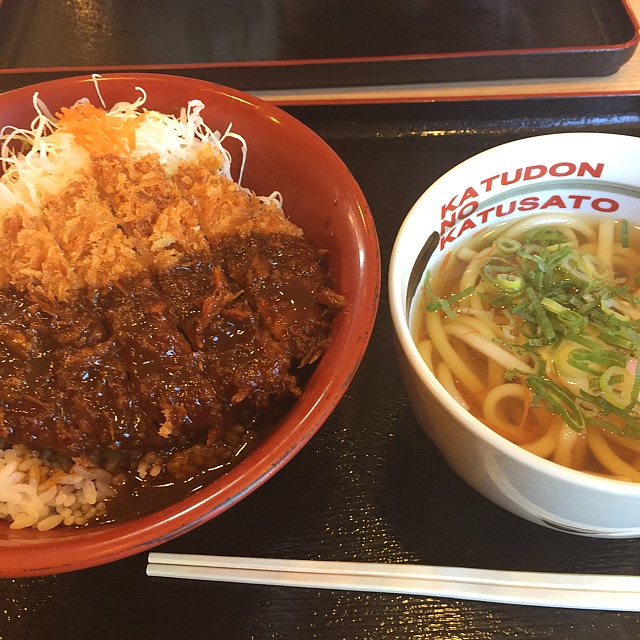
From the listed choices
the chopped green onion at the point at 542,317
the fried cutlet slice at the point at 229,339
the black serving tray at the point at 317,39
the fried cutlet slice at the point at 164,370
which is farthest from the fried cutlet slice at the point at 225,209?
the black serving tray at the point at 317,39

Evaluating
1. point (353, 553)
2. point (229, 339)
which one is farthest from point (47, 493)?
point (353, 553)

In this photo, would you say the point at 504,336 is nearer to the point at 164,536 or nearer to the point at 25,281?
the point at 164,536

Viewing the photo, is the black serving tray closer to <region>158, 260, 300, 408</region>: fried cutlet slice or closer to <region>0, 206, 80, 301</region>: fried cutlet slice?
<region>0, 206, 80, 301</region>: fried cutlet slice

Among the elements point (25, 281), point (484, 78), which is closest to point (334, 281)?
point (25, 281)

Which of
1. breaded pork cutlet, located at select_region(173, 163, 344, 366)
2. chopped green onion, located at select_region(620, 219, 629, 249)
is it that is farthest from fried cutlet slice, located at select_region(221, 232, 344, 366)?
chopped green onion, located at select_region(620, 219, 629, 249)

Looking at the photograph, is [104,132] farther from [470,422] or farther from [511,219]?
[470,422]

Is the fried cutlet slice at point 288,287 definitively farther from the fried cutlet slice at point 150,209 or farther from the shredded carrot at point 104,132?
the shredded carrot at point 104,132
